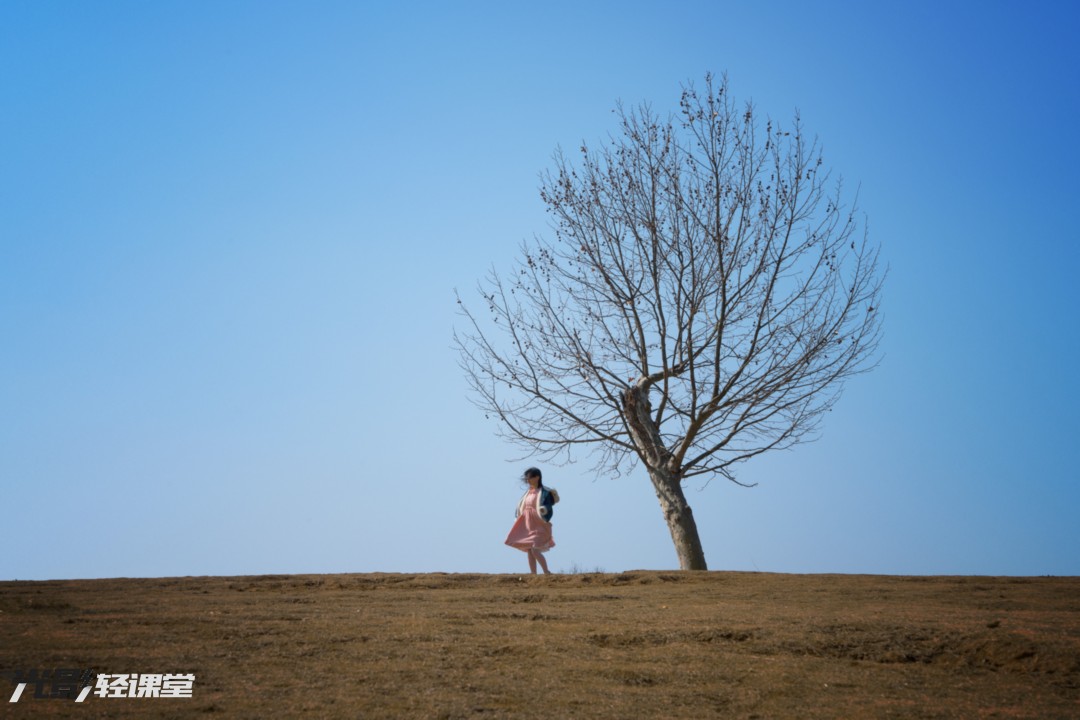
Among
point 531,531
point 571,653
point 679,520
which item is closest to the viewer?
point 571,653

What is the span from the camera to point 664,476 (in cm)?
1536

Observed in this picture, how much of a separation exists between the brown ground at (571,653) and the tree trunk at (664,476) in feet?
14.4

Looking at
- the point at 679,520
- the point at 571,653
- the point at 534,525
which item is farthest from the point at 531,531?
the point at 571,653

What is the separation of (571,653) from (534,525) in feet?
24.2

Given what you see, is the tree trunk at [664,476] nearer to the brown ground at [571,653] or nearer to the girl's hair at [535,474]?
the girl's hair at [535,474]

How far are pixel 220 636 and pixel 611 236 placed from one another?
9670 millimetres

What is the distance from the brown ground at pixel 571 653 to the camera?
18.9 ft

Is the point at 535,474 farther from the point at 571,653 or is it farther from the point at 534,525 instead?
the point at 571,653

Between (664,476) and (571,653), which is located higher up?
(664,476)

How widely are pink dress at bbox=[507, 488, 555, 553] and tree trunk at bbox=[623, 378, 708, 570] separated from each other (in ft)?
6.82

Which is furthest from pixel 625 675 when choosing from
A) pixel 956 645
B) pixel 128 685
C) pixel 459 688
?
pixel 128 685

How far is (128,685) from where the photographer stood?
6090 millimetres

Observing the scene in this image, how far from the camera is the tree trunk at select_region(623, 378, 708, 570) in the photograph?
1500cm

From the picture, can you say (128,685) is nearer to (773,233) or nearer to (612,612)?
(612,612)
